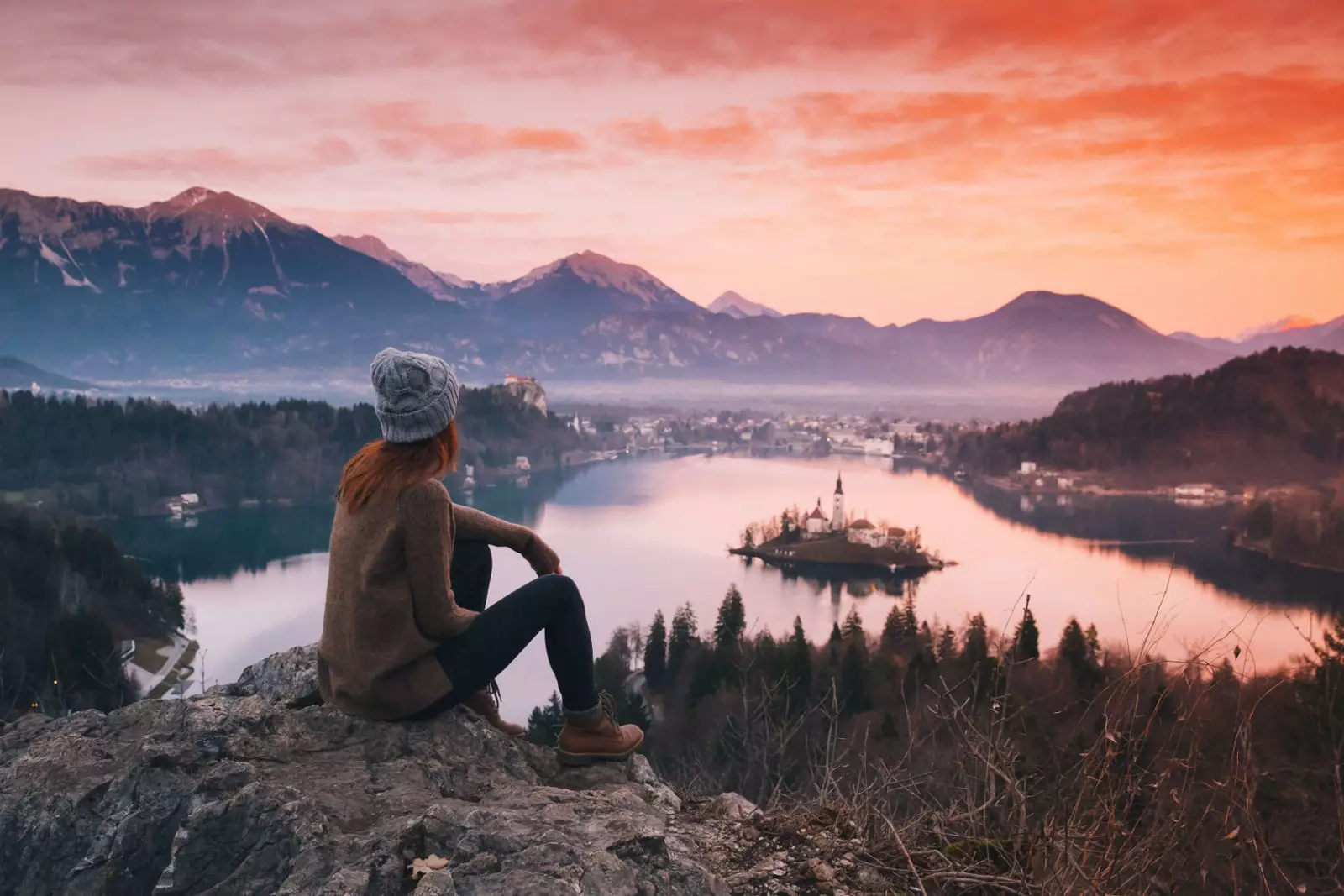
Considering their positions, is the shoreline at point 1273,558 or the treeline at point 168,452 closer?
the shoreline at point 1273,558

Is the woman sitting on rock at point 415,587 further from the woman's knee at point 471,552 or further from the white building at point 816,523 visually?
the white building at point 816,523

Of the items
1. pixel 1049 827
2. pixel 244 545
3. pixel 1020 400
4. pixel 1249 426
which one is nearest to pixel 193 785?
pixel 1049 827

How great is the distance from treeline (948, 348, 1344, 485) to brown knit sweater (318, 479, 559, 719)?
1833 inches

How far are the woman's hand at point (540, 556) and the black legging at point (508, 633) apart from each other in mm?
93

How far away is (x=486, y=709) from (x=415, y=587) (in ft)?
1.60

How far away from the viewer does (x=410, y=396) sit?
1812mm

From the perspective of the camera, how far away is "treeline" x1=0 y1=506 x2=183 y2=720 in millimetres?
15922

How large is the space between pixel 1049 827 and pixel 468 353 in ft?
363

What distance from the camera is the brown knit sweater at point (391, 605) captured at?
173 centimetres

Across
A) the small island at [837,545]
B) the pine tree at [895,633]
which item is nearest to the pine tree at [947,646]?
the pine tree at [895,633]

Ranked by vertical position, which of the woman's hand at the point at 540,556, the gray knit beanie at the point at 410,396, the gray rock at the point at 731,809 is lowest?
the gray rock at the point at 731,809

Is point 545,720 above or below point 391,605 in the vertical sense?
below

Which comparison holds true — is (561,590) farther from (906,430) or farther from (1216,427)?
(906,430)

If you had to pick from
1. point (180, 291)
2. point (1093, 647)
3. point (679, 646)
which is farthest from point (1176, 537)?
point (180, 291)
